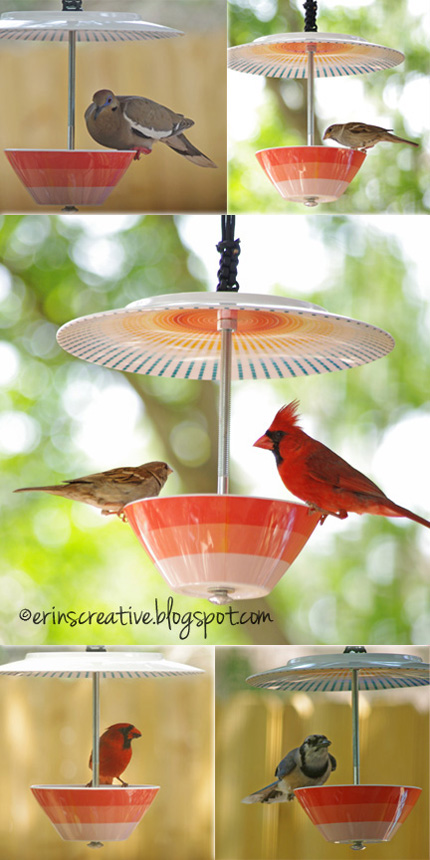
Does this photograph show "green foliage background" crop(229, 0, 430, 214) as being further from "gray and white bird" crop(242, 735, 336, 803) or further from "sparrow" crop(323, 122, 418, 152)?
"gray and white bird" crop(242, 735, 336, 803)

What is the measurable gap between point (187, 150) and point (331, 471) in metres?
0.78

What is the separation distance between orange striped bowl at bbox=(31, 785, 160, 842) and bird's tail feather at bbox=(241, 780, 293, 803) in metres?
0.32

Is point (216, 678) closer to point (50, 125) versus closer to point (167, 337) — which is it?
point (167, 337)

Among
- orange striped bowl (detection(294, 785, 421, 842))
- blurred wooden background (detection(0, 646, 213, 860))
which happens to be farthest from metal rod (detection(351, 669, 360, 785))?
blurred wooden background (detection(0, 646, 213, 860))

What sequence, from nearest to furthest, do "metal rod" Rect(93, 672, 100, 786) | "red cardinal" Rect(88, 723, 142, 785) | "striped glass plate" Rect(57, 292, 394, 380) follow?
"striped glass plate" Rect(57, 292, 394, 380) → "metal rod" Rect(93, 672, 100, 786) → "red cardinal" Rect(88, 723, 142, 785)

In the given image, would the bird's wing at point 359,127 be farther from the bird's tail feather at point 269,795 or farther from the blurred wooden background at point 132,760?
the bird's tail feather at point 269,795

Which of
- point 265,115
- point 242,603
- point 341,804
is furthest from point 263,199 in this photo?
point 341,804

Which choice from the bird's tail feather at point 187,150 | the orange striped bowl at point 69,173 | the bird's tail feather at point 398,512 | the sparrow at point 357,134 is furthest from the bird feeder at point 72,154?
the bird's tail feather at point 398,512

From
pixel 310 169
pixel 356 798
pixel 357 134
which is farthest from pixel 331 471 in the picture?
pixel 357 134

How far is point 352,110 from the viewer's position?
93.3 inches

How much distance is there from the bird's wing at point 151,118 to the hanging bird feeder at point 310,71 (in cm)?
15

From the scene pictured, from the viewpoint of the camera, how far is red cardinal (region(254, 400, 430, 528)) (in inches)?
76.6

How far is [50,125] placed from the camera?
236cm

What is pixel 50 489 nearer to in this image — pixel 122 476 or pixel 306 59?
pixel 122 476
